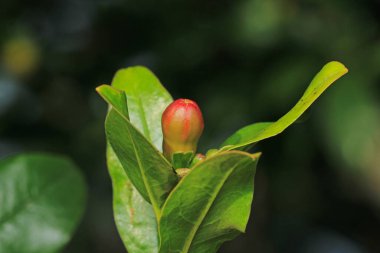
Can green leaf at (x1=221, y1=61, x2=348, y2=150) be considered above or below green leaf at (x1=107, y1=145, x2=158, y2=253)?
above

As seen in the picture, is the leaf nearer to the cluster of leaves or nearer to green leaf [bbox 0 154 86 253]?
the cluster of leaves

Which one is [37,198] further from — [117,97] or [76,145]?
[76,145]

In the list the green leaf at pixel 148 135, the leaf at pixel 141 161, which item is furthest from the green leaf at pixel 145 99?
the leaf at pixel 141 161

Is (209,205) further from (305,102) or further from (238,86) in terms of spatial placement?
(238,86)

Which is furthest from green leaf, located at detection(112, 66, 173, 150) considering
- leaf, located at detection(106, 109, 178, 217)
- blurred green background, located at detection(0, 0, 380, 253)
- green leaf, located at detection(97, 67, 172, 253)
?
blurred green background, located at detection(0, 0, 380, 253)

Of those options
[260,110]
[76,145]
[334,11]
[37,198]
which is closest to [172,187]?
[37,198]

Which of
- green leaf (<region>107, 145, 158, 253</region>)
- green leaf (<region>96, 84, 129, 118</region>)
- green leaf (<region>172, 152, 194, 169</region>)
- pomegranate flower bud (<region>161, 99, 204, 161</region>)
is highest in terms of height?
green leaf (<region>96, 84, 129, 118</region>)

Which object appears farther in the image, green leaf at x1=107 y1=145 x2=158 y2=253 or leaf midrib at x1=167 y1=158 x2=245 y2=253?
green leaf at x1=107 y1=145 x2=158 y2=253
